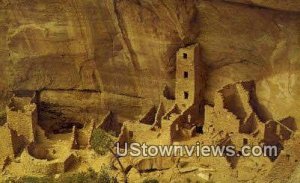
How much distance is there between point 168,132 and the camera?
711 inches

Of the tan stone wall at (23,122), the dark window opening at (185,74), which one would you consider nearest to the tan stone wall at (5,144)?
the tan stone wall at (23,122)

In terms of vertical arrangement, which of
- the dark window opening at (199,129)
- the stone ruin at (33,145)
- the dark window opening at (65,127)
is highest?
the dark window opening at (199,129)

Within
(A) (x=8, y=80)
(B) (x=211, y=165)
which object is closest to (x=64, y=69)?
(A) (x=8, y=80)

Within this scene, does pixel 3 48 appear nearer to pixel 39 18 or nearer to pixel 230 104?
pixel 39 18

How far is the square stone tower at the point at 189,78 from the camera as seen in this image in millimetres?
18422

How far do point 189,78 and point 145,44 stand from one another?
4.27 feet

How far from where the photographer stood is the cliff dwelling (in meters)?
17.1

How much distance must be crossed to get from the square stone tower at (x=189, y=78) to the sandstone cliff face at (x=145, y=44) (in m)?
0.19

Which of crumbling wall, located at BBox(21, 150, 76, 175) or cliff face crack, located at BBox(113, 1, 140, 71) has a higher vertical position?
cliff face crack, located at BBox(113, 1, 140, 71)

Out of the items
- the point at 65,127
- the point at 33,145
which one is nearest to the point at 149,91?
A: the point at 65,127

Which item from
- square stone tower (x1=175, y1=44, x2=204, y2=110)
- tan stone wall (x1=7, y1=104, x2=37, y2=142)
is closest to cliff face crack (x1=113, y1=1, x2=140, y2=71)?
square stone tower (x1=175, y1=44, x2=204, y2=110)

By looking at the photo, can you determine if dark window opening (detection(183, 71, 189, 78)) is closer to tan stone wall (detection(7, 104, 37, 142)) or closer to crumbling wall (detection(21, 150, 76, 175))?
crumbling wall (detection(21, 150, 76, 175))

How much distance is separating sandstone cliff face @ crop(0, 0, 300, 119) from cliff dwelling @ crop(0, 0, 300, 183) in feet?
0.09

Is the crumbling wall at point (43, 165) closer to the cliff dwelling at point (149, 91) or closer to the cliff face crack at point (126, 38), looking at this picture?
the cliff dwelling at point (149, 91)
